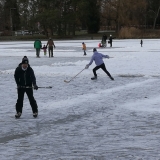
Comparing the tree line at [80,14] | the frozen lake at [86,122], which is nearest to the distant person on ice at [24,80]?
the frozen lake at [86,122]

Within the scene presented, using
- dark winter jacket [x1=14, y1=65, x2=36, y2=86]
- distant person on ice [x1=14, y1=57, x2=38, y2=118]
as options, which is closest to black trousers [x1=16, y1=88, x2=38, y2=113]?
distant person on ice [x1=14, y1=57, x2=38, y2=118]

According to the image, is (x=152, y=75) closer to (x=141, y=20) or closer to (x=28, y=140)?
(x=28, y=140)

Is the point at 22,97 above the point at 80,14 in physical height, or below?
below

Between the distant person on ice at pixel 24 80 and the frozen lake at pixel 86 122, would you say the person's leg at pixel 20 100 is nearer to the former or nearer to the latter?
the distant person on ice at pixel 24 80

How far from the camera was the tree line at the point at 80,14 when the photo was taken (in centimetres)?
7469

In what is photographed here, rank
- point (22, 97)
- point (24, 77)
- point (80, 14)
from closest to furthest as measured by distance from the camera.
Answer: point (24, 77) < point (22, 97) < point (80, 14)

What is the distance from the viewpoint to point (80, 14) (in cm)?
8094

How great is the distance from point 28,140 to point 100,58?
9.03 metres

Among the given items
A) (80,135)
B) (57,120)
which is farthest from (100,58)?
(80,135)

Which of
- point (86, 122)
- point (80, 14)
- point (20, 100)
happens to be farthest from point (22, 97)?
point (80, 14)

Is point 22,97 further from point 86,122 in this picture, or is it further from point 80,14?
point 80,14

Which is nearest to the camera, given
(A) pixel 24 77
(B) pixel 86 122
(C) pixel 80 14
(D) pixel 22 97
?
(B) pixel 86 122

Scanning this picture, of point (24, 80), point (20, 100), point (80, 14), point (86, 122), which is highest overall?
point (80, 14)

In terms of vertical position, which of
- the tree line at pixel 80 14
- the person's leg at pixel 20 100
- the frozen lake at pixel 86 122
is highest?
the tree line at pixel 80 14
